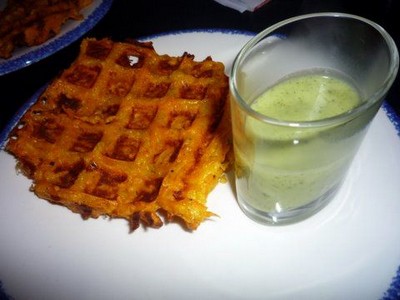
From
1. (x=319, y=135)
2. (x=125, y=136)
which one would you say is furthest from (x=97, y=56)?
(x=319, y=135)

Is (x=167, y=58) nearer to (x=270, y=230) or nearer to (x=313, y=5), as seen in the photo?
(x=270, y=230)

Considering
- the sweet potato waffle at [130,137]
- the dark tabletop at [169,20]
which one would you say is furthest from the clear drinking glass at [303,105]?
the dark tabletop at [169,20]

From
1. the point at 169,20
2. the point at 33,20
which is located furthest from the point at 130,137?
the point at 169,20

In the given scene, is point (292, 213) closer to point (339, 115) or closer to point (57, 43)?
point (339, 115)

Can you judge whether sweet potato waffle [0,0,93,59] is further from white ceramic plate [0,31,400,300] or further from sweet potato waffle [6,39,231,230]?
white ceramic plate [0,31,400,300]

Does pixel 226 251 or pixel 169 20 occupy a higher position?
pixel 226 251

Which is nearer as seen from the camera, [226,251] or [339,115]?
[339,115]
